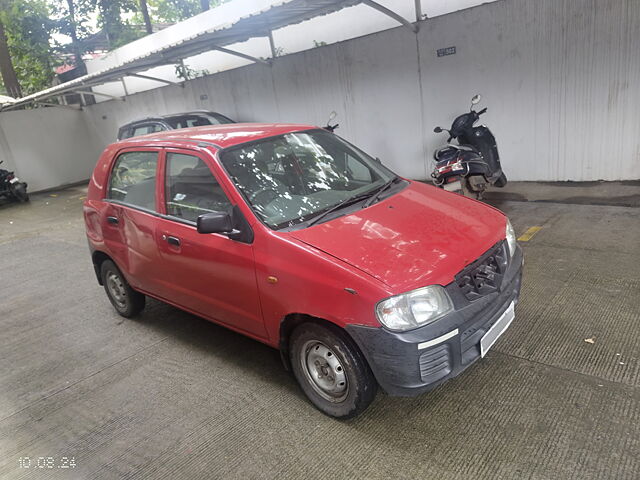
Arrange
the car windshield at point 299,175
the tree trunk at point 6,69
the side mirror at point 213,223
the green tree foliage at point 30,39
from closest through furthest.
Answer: the side mirror at point 213,223
the car windshield at point 299,175
the tree trunk at point 6,69
the green tree foliage at point 30,39

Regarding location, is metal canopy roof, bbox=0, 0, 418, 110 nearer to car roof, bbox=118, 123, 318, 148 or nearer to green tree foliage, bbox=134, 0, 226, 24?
car roof, bbox=118, 123, 318, 148

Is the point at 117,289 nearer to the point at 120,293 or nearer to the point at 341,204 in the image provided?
the point at 120,293

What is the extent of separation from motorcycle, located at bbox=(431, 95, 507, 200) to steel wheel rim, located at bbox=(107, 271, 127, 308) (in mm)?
3892

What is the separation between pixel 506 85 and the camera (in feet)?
22.3

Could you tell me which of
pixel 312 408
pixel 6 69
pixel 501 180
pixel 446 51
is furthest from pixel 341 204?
pixel 6 69

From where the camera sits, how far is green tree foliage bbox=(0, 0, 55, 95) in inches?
662

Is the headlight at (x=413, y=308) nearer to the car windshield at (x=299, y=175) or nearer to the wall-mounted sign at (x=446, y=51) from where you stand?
the car windshield at (x=299, y=175)

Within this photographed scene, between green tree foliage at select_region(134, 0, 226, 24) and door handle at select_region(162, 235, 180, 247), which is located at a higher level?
green tree foliage at select_region(134, 0, 226, 24)

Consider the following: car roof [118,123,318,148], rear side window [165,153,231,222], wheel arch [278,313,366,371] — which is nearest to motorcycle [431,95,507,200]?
car roof [118,123,318,148]

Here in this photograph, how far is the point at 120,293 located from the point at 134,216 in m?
1.09

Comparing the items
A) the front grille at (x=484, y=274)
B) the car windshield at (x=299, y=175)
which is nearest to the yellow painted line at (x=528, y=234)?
the car windshield at (x=299, y=175)

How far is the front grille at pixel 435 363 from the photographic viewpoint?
2346 millimetres

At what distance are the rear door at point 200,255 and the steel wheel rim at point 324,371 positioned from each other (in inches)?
15.0

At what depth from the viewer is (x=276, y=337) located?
291 centimetres
